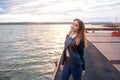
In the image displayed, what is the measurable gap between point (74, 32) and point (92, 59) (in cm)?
737

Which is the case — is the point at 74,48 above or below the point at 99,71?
above

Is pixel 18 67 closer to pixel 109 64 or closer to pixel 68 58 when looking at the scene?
pixel 109 64

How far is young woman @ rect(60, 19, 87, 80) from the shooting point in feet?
19.6

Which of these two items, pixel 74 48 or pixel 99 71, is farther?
pixel 99 71

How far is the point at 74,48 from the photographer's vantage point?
6.07m

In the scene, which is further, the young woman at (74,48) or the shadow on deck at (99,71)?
the shadow on deck at (99,71)

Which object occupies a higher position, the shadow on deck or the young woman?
the young woman

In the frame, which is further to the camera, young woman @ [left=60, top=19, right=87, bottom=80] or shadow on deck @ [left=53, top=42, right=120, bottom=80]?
shadow on deck @ [left=53, top=42, right=120, bottom=80]

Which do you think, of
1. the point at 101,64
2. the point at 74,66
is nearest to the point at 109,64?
the point at 101,64

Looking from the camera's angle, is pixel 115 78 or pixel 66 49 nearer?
pixel 66 49

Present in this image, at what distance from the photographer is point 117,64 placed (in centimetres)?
1190

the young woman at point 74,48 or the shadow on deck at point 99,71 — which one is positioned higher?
the young woman at point 74,48

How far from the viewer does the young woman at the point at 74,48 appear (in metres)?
5.96

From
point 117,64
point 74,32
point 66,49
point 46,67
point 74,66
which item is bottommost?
point 46,67
